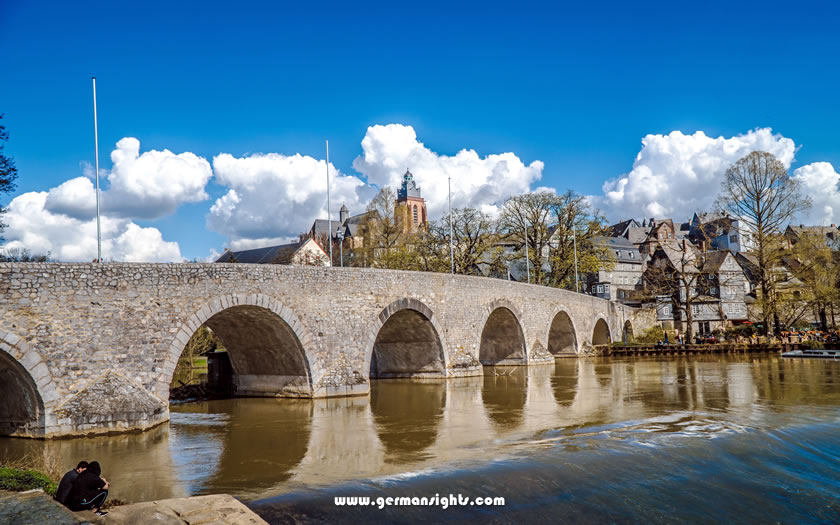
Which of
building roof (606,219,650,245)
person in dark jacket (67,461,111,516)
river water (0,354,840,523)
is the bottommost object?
river water (0,354,840,523)

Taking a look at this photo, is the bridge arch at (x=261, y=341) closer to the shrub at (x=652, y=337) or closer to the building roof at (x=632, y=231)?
the shrub at (x=652, y=337)

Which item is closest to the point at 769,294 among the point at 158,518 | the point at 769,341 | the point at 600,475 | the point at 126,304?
the point at 769,341

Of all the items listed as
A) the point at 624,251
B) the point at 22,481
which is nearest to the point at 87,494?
the point at 22,481

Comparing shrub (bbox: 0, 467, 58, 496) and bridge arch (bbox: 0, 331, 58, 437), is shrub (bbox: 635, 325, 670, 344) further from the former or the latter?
shrub (bbox: 0, 467, 58, 496)

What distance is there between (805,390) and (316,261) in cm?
3633

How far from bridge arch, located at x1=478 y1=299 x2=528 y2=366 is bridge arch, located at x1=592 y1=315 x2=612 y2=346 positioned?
521 inches

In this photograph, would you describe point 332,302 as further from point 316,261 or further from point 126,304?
point 316,261

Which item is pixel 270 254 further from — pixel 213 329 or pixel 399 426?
pixel 399 426

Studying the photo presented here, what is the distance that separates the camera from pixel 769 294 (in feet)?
121

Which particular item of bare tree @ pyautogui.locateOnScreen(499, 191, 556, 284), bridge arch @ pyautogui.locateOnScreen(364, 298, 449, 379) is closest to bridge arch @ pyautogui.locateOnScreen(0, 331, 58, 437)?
bridge arch @ pyautogui.locateOnScreen(364, 298, 449, 379)

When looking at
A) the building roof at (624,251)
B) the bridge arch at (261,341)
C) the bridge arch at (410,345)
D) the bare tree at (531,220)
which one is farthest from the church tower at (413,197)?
the bridge arch at (261,341)

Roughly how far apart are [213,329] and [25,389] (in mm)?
6386

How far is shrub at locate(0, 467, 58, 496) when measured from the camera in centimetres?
633

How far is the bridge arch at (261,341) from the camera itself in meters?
16.1
